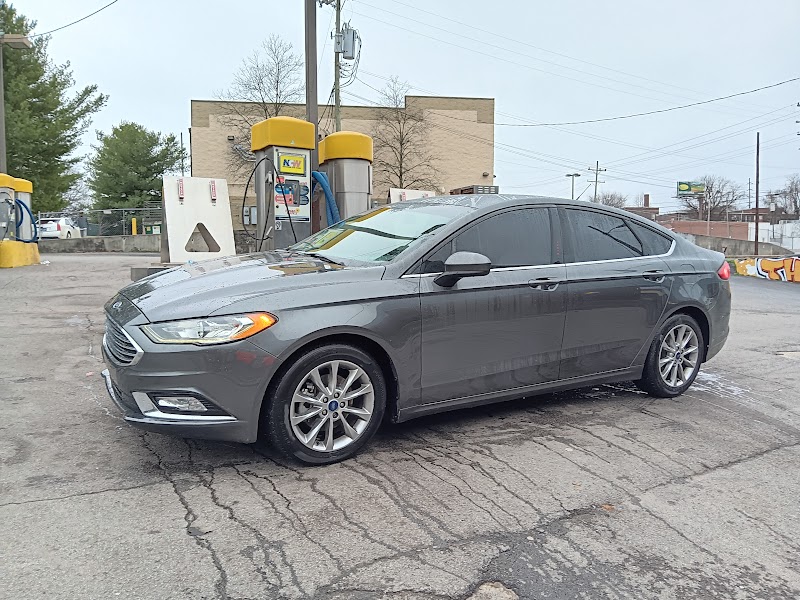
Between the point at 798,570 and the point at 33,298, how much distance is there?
10336 mm

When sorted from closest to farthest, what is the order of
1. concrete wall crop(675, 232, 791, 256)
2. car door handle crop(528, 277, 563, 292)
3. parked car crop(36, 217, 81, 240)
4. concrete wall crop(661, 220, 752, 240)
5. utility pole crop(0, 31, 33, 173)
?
car door handle crop(528, 277, 563, 292)
utility pole crop(0, 31, 33, 173)
parked car crop(36, 217, 81, 240)
concrete wall crop(675, 232, 791, 256)
concrete wall crop(661, 220, 752, 240)

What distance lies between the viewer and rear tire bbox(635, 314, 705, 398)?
5.20 meters

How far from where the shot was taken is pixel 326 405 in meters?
3.64

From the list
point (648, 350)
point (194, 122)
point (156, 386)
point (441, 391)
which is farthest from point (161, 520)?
point (194, 122)

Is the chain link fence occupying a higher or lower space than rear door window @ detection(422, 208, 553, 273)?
higher

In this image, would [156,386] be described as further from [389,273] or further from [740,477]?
[740,477]

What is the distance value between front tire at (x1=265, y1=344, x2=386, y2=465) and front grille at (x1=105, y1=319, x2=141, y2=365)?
29.5 inches

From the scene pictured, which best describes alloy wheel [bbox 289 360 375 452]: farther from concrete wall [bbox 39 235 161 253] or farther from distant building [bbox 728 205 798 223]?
distant building [bbox 728 205 798 223]

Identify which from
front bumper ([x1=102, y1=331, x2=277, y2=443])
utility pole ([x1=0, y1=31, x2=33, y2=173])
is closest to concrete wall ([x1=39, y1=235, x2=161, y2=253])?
utility pole ([x1=0, y1=31, x2=33, y2=173])

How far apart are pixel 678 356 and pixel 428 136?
42199 millimetres

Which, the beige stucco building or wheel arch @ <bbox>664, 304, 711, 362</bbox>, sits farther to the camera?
the beige stucco building

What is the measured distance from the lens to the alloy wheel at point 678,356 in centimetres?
526

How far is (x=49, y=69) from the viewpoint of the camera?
3097 centimetres

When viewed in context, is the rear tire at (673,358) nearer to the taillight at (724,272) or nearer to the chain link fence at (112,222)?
the taillight at (724,272)
